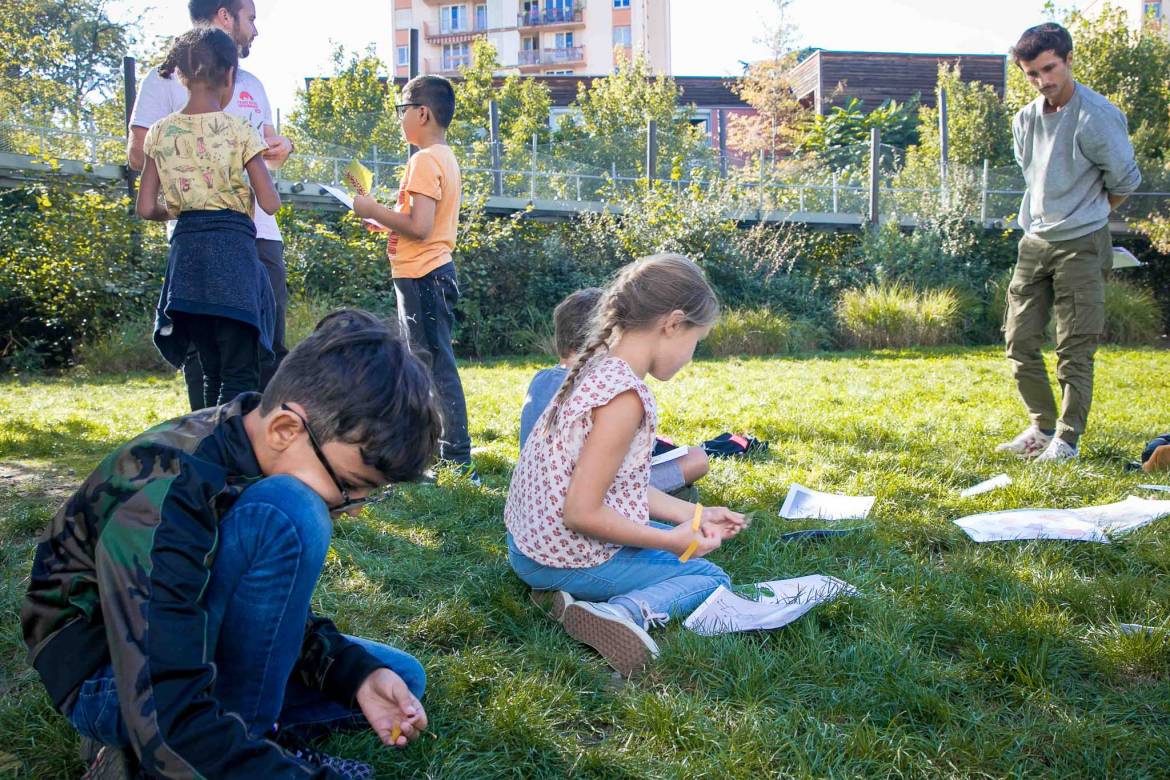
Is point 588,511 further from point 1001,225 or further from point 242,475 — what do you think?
point 1001,225

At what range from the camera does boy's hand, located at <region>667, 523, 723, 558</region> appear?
230 centimetres

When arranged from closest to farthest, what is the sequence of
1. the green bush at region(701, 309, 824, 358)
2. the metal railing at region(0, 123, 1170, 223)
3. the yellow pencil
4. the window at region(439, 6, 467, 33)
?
1. the yellow pencil
2. the green bush at region(701, 309, 824, 358)
3. the metal railing at region(0, 123, 1170, 223)
4. the window at region(439, 6, 467, 33)

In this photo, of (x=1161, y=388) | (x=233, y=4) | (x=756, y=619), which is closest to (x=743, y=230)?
(x=1161, y=388)

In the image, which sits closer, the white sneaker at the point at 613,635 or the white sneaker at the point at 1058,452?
the white sneaker at the point at 613,635

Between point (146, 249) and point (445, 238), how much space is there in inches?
332

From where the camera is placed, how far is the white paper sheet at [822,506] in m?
3.56

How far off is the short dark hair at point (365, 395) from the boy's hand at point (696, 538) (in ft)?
3.02

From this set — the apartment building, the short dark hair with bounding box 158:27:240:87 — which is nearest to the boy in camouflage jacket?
the short dark hair with bounding box 158:27:240:87

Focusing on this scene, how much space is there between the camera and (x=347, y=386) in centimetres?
149

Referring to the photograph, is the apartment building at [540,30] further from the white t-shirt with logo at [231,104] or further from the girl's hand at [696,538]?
the girl's hand at [696,538]

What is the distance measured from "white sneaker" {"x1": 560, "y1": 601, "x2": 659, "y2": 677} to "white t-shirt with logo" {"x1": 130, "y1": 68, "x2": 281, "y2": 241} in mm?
2119

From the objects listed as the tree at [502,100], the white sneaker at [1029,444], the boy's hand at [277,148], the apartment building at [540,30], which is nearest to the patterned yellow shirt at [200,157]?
the boy's hand at [277,148]

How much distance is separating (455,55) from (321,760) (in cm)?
5367

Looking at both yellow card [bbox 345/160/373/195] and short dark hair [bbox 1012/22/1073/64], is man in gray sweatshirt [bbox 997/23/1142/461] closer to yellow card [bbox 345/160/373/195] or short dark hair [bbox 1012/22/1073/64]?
short dark hair [bbox 1012/22/1073/64]
